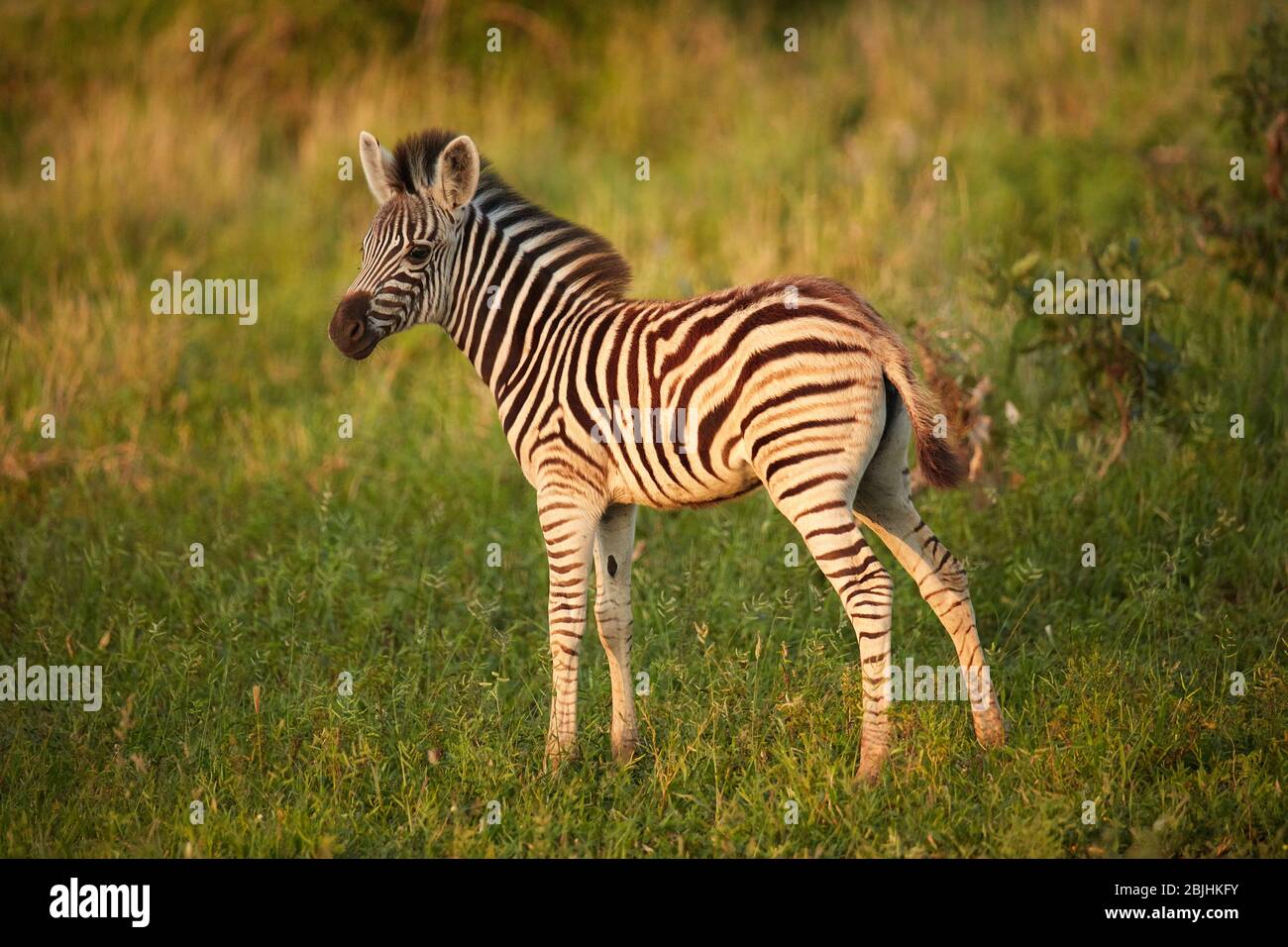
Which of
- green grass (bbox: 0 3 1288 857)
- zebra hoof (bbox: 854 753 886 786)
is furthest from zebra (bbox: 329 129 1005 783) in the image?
green grass (bbox: 0 3 1288 857)

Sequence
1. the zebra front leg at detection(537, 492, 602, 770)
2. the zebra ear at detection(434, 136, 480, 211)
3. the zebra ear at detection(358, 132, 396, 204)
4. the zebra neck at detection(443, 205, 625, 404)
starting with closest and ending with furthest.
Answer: the zebra front leg at detection(537, 492, 602, 770) < the zebra ear at detection(434, 136, 480, 211) < the zebra ear at detection(358, 132, 396, 204) < the zebra neck at detection(443, 205, 625, 404)

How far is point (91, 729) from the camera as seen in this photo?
655cm

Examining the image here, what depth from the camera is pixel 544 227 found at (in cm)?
650

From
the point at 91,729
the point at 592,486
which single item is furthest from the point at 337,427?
the point at 592,486

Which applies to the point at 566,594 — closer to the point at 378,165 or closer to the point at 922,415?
the point at 922,415

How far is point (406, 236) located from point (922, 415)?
239cm

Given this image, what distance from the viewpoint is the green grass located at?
19.1 feet

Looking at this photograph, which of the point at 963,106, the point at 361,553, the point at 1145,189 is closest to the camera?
the point at 361,553

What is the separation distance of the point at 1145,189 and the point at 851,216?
93.8 inches

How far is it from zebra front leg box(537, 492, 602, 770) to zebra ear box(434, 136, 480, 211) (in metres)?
1.40

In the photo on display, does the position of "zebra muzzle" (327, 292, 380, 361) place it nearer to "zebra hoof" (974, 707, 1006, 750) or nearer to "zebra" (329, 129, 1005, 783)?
"zebra" (329, 129, 1005, 783)

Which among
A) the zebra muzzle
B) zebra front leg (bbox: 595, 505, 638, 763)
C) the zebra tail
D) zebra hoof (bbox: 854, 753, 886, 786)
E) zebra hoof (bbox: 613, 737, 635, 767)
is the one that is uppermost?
the zebra muzzle

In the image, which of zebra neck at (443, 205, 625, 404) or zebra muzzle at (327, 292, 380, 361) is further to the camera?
zebra neck at (443, 205, 625, 404)

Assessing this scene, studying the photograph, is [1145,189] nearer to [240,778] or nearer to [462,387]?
[462,387]
